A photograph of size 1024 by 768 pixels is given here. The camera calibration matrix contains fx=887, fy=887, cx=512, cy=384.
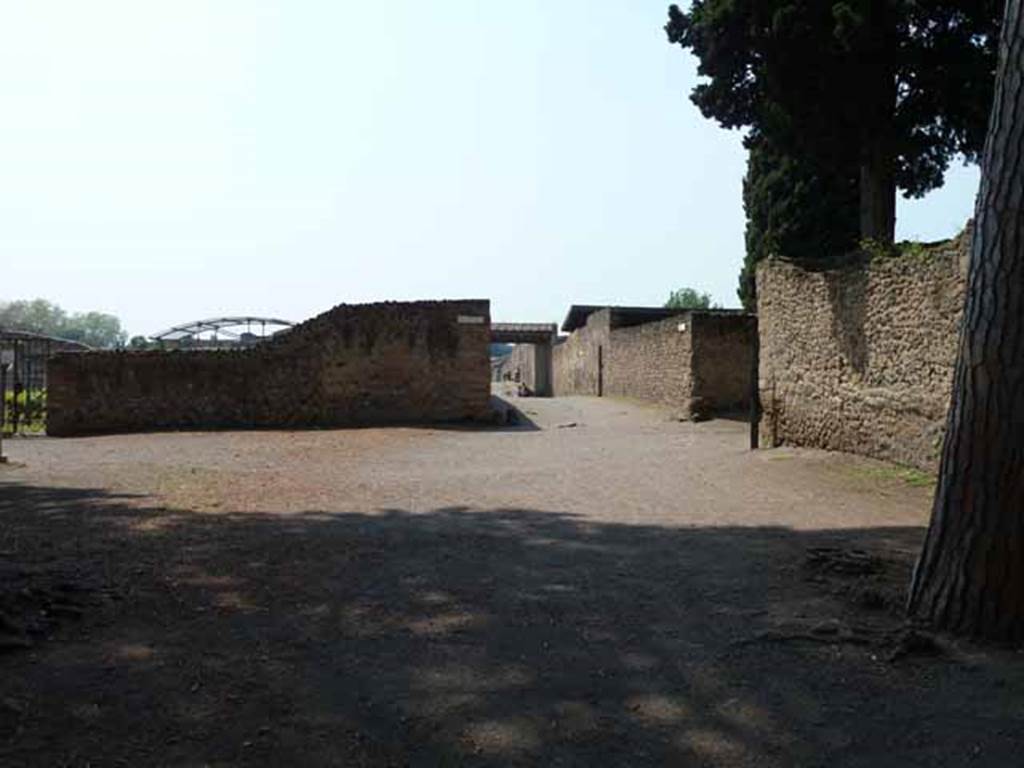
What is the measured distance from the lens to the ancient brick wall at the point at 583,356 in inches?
1137

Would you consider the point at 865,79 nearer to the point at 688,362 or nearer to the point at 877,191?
the point at 877,191

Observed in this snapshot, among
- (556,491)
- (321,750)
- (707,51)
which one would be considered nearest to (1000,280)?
(321,750)

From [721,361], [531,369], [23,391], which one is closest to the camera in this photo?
[721,361]

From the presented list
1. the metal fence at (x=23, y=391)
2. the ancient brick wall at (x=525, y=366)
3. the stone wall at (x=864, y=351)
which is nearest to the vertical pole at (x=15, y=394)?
the metal fence at (x=23, y=391)

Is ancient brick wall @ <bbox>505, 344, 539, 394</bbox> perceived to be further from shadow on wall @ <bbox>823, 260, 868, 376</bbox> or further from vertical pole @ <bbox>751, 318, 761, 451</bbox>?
shadow on wall @ <bbox>823, 260, 868, 376</bbox>

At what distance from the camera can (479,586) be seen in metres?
5.00

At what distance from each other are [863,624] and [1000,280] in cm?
171

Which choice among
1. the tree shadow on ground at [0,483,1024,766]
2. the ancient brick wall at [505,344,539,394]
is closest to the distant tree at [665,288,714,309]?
the ancient brick wall at [505,344,539,394]

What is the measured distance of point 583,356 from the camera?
3253 centimetres

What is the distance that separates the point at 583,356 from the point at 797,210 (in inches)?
435

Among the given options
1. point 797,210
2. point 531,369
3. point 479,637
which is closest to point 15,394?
point 479,637

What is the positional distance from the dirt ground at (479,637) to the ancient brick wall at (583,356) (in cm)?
2053

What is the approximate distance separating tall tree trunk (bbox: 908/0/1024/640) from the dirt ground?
0.84 feet

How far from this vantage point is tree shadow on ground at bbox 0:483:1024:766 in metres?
2.93
